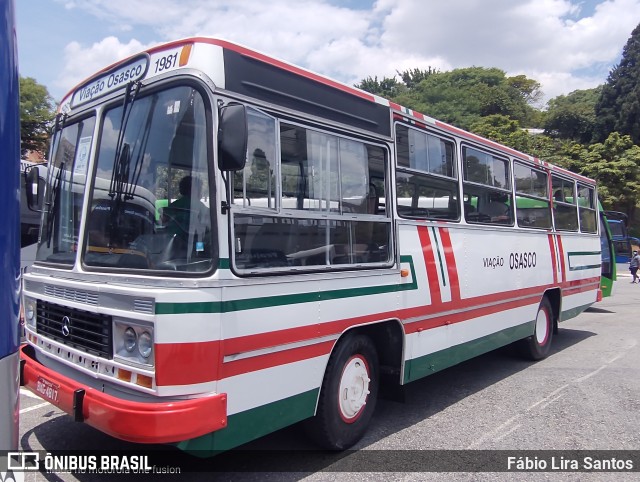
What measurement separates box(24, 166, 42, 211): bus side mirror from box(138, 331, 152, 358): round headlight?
236cm

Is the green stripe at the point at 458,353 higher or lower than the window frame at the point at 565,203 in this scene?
lower

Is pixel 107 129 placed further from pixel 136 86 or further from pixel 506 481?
pixel 506 481

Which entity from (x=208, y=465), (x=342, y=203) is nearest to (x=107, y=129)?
(x=342, y=203)

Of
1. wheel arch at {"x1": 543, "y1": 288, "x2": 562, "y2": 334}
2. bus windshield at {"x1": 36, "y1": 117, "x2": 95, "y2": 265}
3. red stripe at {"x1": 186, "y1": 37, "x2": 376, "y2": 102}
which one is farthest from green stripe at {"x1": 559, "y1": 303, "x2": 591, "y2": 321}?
bus windshield at {"x1": 36, "y1": 117, "x2": 95, "y2": 265}

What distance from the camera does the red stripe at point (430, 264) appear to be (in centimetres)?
511

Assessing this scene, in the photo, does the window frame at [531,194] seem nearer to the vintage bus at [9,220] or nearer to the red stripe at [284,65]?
the red stripe at [284,65]

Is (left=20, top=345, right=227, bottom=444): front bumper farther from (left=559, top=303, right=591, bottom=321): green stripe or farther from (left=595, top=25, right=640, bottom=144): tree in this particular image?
(left=595, top=25, right=640, bottom=144): tree

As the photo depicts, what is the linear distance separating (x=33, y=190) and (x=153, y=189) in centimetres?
188

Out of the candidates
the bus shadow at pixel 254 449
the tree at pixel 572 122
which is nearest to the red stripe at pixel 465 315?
the bus shadow at pixel 254 449

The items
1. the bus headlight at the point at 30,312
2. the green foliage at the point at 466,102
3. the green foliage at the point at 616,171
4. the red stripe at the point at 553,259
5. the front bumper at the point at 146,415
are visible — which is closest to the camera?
the front bumper at the point at 146,415

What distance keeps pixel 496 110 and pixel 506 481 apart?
53.0m

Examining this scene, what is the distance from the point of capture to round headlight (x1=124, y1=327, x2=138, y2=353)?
10.2 feet

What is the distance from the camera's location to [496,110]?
51.9 metres

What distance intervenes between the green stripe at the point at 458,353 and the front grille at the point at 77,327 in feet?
8.85
